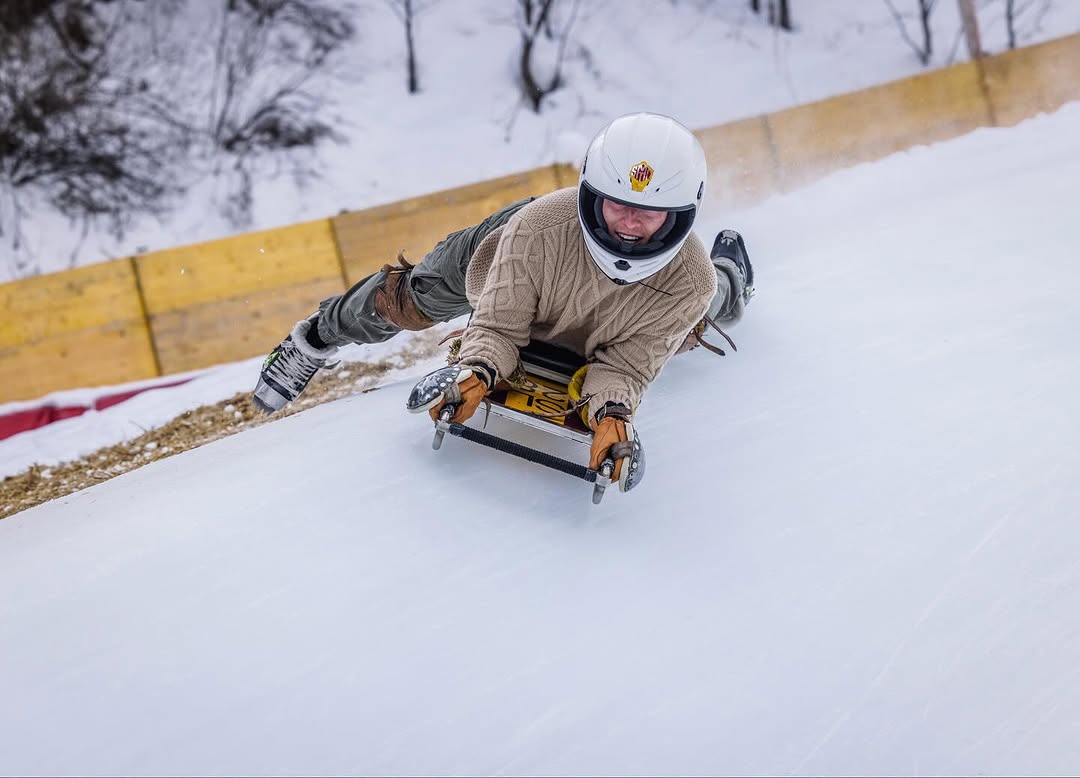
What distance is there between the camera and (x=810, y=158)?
6.70m

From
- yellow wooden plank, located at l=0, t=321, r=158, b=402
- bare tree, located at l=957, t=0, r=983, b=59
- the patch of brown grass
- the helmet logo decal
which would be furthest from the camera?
bare tree, located at l=957, t=0, r=983, b=59

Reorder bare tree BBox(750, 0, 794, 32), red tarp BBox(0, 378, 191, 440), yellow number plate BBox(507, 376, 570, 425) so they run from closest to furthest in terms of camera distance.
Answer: yellow number plate BBox(507, 376, 570, 425)
red tarp BBox(0, 378, 191, 440)
bare tree BBox(750, 0, 794, 32)

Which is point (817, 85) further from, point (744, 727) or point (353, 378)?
point (744, 727)

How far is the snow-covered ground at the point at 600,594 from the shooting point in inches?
79.0

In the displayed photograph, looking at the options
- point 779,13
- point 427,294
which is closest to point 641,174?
point 427,294

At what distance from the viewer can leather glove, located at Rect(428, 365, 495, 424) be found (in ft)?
8.41

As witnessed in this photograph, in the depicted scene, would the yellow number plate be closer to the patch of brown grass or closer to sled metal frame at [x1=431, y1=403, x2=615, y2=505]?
sled metal frame at [x1=431, y1=403, x2=615, y2=505]

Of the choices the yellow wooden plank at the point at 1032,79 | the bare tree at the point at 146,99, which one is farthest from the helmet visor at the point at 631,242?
the bare tree at the point at 146,99

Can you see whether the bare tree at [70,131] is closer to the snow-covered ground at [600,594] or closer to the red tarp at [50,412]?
the red tarp at [50,412]

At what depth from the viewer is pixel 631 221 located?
246cm

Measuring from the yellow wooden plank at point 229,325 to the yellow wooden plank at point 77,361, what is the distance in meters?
0.12

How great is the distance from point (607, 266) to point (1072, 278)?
102 inches

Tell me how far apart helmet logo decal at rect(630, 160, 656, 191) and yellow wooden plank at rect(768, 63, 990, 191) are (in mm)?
4366

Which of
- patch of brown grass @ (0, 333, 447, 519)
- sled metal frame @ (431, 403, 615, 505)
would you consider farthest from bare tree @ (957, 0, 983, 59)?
sled metal frame @ (431, 403, 615, 505)
